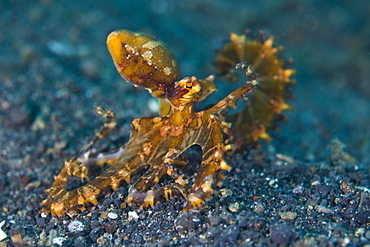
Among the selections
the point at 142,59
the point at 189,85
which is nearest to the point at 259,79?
the point at 189,85

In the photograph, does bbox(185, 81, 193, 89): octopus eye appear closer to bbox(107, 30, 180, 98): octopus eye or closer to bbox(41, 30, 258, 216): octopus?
bbox(41, 30, 258, 216): octopus

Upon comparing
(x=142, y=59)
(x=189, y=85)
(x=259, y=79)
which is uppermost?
(x=142, y=59)

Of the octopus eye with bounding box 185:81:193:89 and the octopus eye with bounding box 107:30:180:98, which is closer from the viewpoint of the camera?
the octopus eye with bounding box 107:30:180:98

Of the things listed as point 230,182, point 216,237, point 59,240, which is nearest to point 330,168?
point 230,182

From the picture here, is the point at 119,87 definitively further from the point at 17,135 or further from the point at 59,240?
the point at 59,240

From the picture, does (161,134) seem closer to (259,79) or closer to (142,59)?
(142,59)

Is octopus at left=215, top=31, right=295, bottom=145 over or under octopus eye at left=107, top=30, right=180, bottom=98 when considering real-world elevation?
under

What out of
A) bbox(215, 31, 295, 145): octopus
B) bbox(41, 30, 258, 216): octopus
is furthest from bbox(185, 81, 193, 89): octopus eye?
bbox(215, 31, 295, 145): octopus

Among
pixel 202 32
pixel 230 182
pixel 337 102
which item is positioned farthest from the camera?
pixel 202 32
